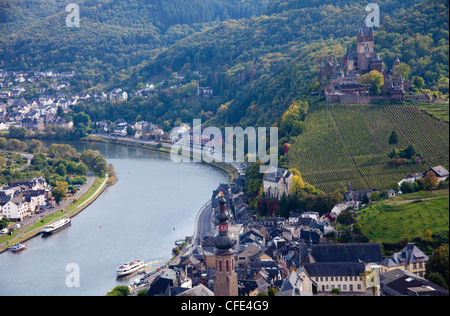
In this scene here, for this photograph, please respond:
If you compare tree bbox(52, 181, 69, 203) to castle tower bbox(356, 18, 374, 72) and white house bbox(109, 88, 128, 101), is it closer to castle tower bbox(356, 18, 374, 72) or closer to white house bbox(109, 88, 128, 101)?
castle tower bbox(356, 18, 374, 72)

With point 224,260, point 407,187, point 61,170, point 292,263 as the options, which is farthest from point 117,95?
point 224,260

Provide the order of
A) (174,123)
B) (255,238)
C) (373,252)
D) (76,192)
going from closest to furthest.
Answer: (373,252)
(255,238)
(76,192)
(174,123)

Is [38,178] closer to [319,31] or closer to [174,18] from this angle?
[319,31]

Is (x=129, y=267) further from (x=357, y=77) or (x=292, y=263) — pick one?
(x=357, y=77)

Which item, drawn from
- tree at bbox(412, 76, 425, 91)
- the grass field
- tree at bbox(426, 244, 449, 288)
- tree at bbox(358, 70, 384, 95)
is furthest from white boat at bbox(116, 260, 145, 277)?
tree at bbox(412, 76, 425, 91)
